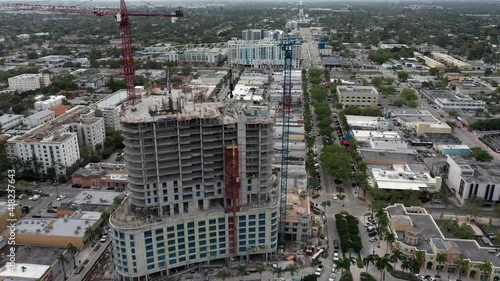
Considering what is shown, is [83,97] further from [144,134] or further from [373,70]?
[373,70]

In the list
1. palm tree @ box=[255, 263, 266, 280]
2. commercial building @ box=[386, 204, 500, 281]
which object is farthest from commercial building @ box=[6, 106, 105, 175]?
commercial building @ box=[386, 204, 500, 281]

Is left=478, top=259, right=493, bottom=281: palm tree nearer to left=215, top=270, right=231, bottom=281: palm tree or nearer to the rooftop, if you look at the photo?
left=215, top=270, right=231, bottom=281: palm tree

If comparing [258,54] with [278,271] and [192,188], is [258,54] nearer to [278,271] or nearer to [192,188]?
[192,188]

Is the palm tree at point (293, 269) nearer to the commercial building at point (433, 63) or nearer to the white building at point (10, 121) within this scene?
the white building at point (10, 121)

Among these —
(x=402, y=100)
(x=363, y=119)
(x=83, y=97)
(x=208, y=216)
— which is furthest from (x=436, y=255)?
(x=83, y=97)

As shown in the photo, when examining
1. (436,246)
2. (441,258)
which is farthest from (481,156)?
(441,258)
